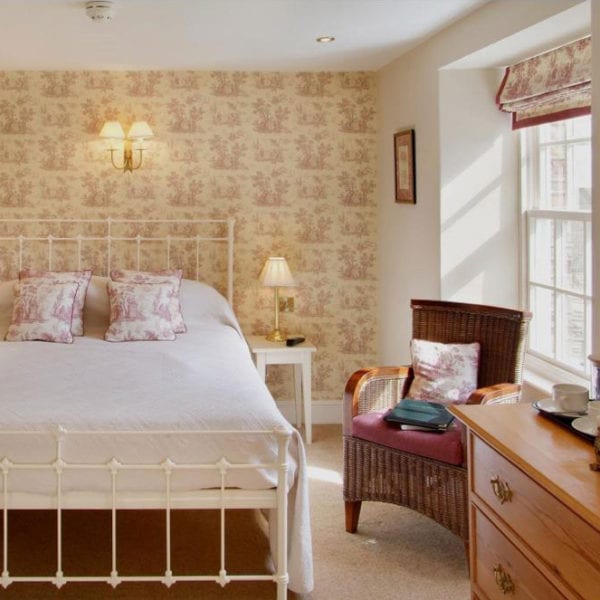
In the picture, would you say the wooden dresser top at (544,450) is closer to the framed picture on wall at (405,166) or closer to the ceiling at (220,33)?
the ceiling at (220,33)

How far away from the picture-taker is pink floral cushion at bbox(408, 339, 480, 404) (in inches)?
148

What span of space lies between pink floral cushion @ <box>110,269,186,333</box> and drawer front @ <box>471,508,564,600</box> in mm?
2722

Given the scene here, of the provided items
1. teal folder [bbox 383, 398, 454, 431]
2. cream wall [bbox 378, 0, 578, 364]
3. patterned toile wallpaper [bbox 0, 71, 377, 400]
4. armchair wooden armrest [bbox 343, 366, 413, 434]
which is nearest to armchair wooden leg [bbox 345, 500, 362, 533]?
armchair wooden armrest [bbox 343, 366, 413, 434]

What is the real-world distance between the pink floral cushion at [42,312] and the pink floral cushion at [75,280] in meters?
0.04

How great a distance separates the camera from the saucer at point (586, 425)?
1.97 m

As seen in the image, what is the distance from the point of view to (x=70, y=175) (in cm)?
540

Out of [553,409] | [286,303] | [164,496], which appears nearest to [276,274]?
[286,303]

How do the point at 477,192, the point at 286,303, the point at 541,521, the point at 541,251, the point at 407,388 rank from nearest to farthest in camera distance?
the point at 541,521 → the point at 407,388 → the point at 541,251 → the point at 477,192 → the point at 286,303

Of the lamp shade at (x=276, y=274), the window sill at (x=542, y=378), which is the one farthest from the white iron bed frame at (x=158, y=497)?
the lamp shade at (x=276, y=274)

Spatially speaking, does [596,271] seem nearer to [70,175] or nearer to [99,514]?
[99,514]

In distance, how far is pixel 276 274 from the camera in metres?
5.21

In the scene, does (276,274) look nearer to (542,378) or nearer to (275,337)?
(275,337)

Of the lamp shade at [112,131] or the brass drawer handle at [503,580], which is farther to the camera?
the lamp shade at [112,131]

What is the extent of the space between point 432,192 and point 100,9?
1861mm
